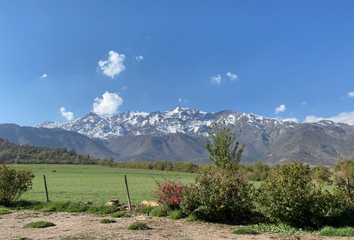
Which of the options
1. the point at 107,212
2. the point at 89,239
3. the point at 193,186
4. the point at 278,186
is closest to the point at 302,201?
the point at 278,186

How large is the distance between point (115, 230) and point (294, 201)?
Answer: 756cm

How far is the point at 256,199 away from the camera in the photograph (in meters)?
11.8

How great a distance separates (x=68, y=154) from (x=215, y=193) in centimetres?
20735

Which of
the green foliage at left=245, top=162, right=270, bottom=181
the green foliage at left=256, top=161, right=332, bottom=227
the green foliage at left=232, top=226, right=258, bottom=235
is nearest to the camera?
the green foliage at left=232, top=226, right=258, bottom=235

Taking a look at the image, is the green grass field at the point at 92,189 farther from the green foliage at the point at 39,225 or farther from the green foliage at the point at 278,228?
the green foliage at the point at 278,228

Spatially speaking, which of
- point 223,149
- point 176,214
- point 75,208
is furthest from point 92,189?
point 176,214

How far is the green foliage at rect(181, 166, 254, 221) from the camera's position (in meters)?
11.7

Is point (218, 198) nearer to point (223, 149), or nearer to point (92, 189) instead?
point (223, 149)

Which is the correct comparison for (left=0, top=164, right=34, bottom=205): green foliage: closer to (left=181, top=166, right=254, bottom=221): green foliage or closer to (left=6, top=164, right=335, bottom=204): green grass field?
(left=6, top=164, right=335, bottom=204): green grass field

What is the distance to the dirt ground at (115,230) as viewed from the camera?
945 cm

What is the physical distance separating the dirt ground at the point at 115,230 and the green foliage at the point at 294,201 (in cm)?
108

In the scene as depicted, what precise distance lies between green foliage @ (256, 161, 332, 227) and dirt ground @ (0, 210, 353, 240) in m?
1.08

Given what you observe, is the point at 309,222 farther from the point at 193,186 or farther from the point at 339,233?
the point at 193,186

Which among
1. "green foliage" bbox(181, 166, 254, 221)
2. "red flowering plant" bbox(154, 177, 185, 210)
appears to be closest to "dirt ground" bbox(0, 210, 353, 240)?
"green foliage" bbox(181, 166, 254, 221)
